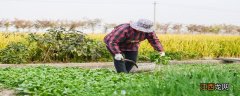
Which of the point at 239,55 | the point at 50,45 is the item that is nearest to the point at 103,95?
the point at 50,45

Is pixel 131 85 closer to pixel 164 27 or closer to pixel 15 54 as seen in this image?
pixel 15 54

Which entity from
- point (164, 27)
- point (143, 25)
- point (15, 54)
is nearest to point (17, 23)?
point (164, 27)

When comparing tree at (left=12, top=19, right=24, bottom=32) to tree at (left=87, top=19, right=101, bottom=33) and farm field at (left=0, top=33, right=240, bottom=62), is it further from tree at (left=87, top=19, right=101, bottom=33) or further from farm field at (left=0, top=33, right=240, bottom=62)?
farm field at (left=0, top=33, right=240, bottom=62)

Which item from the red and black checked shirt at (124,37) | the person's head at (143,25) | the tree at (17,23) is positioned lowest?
the tree at (17,23)

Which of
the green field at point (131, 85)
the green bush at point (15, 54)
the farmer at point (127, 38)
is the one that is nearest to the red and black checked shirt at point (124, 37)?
the farmer at point (127, 38)

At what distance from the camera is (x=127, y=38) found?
1069 centimetres

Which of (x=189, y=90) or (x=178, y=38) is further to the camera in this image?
(x=178, y=38)

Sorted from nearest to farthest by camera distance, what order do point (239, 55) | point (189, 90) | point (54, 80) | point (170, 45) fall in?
1. point (189, 90)
2. point (54, 80)
3. point (170, 45)
4. point (239, 55)

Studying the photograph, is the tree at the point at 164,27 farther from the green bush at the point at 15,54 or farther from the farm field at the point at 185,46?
the green bush at the point at 15,54

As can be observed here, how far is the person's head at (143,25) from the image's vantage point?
404 inches

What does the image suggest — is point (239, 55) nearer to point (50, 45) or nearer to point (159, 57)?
point (50, 45)

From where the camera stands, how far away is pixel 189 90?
21.6 ft

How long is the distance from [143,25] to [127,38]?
1.66ft

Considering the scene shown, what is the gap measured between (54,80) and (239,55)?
1524 centimetres
